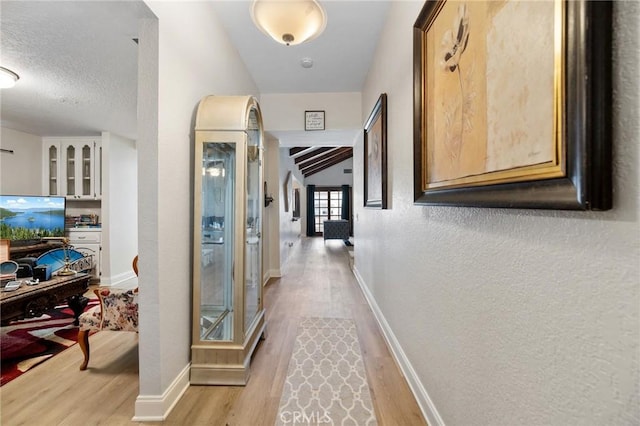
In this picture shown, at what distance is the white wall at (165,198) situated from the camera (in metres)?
1.40

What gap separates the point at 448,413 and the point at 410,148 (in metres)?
1.41

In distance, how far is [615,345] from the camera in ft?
1.66

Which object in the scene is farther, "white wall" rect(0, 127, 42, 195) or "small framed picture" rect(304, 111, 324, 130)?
"white wall" rect(0, 127, 42, 195)

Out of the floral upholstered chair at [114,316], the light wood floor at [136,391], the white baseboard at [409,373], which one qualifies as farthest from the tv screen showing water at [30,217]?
the white baseboard at [409,373]

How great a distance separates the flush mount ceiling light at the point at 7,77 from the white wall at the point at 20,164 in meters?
2.36

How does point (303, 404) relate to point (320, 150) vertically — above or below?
below

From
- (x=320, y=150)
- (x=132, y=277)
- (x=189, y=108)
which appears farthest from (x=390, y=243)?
(x=320, y=150)

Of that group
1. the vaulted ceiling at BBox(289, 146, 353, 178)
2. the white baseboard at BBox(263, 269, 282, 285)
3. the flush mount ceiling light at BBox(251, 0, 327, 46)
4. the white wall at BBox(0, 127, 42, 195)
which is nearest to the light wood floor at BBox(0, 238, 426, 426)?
the white baseboard at BBox(263, 269, 282, 285)

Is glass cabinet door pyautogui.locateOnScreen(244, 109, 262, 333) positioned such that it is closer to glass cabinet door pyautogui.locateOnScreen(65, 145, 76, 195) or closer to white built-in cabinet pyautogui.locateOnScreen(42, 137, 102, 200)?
white built-in cabinet pyautogui.locateOnScreen(42, 137, 102, 200)

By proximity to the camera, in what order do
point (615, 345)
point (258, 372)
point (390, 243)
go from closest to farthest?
point (615, 345)
point (258, 372)
point (390, 243)

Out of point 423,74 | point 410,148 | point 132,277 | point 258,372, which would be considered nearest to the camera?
point 423,74

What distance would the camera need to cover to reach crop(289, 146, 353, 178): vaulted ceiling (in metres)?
6.87

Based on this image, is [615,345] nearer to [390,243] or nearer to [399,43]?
[390,243]

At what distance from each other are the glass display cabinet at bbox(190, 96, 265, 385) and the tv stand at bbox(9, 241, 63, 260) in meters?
3.70
